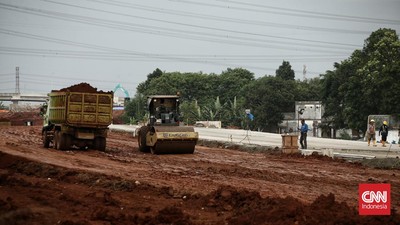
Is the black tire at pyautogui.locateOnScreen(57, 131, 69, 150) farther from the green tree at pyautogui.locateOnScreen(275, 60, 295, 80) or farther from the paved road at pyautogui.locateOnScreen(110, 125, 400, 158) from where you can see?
the green tree at pyautogui.locateOnScreen(275, 60, 295, 80)

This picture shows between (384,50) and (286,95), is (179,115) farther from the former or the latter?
(286,95)

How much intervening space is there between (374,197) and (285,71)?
11973 cm

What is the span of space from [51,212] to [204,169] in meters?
11.7

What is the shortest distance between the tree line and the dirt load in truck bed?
42560mm

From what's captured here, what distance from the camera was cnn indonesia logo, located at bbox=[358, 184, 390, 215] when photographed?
29.7 feet

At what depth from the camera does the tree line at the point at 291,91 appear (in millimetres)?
68625

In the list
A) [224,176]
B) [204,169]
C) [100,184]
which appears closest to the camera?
[100,184]

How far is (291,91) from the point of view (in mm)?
100875

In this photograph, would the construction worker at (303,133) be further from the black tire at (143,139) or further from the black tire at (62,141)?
the black tire at (62,141)

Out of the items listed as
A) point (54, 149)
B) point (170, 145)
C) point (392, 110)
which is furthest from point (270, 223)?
point (392, 110)

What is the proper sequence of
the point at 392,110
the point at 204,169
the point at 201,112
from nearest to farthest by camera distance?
the point at 204,169, the point at 392,110, the point at 201,112

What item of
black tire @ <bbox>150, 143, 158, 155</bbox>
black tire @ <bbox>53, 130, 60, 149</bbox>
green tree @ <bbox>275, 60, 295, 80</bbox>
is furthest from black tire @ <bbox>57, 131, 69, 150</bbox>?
green tree @ <bbox>275, 60, 295, 80</bbox>

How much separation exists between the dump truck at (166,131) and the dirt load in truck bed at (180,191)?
1635mm

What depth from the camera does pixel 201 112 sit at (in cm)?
9750
